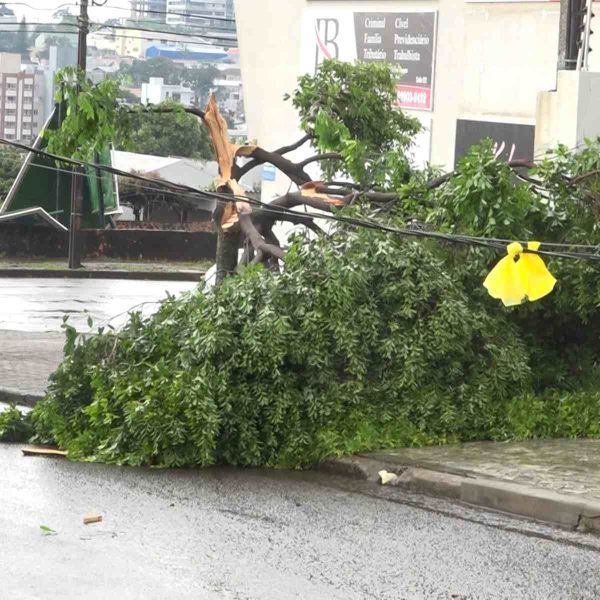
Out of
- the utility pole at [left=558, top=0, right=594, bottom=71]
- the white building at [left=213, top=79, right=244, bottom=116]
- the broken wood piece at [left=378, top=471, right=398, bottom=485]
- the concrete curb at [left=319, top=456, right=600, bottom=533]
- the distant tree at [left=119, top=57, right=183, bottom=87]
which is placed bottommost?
the broken wood piece at [left=378, top=471, right=398, bottom=485]

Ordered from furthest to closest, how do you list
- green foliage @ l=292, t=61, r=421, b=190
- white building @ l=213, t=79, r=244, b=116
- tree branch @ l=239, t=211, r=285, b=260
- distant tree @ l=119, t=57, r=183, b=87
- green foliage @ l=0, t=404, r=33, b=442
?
white building @ l=213, t=79, r=244, b=116, distant tree @ l=119, t=57, r=183, b=87, green foliage @ l=292, t=61, r=421, b=190, tree branch @ l=239, t=211, r=285, b=260, green foliage @ l=0, t=404, r=33, b=442

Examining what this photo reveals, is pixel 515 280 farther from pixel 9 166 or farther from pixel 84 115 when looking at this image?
pixel 9 166

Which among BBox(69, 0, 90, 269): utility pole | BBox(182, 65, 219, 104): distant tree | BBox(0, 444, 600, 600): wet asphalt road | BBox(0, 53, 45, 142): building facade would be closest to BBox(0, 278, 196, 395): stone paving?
BBox(0, 444, 600, 600): wet asphalt road

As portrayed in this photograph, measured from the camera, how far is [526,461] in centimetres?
952

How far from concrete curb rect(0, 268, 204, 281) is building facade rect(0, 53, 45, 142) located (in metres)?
111

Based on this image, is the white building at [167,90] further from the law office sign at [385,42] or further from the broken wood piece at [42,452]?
the broken wood piece at [42,452]

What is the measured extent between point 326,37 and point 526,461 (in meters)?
22.4

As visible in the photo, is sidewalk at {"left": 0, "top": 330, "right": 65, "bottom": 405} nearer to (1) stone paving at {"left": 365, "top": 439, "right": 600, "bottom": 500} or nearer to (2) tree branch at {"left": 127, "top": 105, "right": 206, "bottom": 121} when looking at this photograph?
(2) tree branch at {"left": 127, "top": 105, "right": 206, "bottom": 121}

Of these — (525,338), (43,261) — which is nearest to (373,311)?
(525,338)

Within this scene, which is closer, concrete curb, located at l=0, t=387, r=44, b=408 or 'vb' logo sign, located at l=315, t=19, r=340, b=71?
concrete curb, located at l=0, t=387, r=44, b=408

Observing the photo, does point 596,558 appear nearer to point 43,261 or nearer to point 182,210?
point 43,261

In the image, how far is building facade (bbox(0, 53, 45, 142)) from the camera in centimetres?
14462

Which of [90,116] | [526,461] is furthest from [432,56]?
[526,461]

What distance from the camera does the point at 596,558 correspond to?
287 inches
